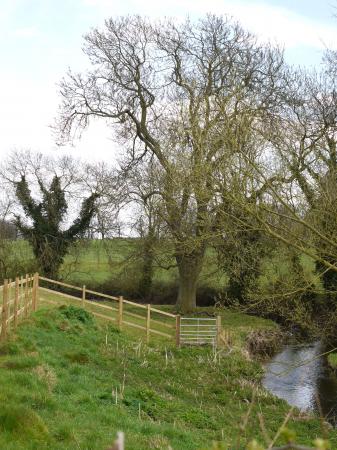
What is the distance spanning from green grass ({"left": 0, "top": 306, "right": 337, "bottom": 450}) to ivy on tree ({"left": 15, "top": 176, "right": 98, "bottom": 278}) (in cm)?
1428

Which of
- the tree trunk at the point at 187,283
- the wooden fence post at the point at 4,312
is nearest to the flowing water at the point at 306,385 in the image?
the wooden fence post at the point at 4,312

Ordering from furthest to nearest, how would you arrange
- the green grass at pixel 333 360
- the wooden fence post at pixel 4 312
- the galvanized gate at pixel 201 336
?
1. the galvanized gate at pixel 201 336
2. the green grass at pixel 333 360
3. the wooden fence post at pixel 4 312

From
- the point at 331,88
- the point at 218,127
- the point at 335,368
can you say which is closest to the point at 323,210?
the point at 218,127

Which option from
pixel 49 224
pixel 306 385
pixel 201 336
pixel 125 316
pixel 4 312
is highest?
pixel 49 224

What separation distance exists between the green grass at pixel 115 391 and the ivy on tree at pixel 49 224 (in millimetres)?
14284

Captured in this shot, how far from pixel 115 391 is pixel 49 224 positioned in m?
24.0

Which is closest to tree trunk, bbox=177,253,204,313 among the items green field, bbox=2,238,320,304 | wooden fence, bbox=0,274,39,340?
green field, bbox=2,238,320,304

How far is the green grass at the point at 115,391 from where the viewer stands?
8.00m

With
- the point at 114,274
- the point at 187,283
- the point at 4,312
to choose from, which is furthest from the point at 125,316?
the point at 4,312

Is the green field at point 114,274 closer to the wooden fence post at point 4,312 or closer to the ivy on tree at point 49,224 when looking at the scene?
the ivy on tree at point 49,224

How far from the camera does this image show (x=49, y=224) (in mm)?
34531

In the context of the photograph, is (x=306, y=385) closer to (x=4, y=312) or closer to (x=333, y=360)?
(x=333, y=360)

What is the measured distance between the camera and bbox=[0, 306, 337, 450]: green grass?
800 cm

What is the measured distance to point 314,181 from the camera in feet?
41.8
